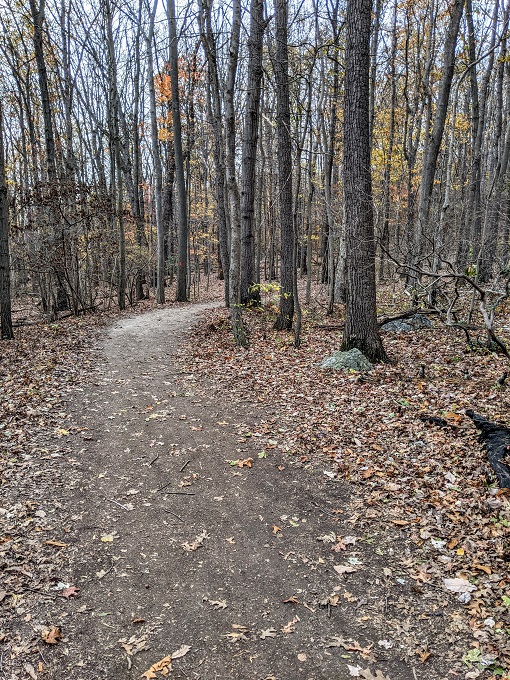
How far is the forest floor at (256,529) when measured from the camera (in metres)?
3.03

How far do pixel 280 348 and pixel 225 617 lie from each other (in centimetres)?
727

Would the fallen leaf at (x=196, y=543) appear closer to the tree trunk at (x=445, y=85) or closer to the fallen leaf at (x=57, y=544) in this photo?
the fallen leaf at (x=57, y=544)

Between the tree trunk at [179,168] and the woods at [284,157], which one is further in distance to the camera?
the tree trunk at [179,168]

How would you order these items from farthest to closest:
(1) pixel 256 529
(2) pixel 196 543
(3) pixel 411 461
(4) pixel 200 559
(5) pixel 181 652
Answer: (3) pixel 411 461 < (1) pixel 256 529 < (2) pixel 196 543 < (4) pixel 200 559 < (5) pixel 181 652

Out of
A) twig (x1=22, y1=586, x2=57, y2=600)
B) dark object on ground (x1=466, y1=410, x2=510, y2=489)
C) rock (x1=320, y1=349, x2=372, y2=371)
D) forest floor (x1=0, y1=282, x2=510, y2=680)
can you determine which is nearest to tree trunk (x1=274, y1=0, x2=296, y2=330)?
rock (x1=320, y1=349, x2=372, y2=371)

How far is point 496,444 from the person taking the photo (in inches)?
191

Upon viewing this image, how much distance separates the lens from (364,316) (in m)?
8.12

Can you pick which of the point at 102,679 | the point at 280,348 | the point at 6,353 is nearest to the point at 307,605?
the point at 102,679

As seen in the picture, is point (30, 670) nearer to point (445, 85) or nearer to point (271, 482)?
point (271, 482)

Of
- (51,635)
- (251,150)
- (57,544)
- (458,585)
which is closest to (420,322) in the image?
(251,150)

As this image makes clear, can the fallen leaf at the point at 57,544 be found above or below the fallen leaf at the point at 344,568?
above

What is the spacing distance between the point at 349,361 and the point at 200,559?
4992 mm

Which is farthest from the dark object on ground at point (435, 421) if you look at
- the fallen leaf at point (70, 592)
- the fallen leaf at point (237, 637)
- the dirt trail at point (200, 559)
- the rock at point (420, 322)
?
the rock at point (420, 322)

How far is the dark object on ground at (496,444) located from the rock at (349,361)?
262 cm
